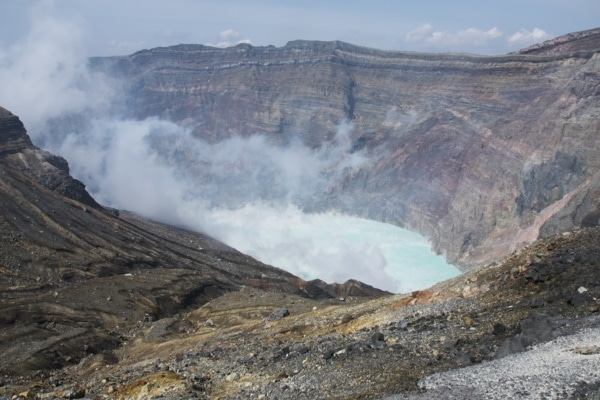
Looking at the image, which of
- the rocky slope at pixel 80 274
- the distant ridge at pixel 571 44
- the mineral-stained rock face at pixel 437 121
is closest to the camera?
the rocky slope at pixel 80 274

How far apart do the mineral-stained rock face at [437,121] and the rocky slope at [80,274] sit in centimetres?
3293

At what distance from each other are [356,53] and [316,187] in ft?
117

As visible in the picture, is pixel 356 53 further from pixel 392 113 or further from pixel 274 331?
pixel 274 331

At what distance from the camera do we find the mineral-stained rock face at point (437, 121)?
86000 mm

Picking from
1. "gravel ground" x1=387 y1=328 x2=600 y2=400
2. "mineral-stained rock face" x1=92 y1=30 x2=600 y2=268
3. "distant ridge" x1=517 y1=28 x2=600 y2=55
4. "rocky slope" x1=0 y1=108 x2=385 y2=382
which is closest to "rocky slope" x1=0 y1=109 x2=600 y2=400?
"gravel ground" x1=387 y1=328 x2=600 y2=400

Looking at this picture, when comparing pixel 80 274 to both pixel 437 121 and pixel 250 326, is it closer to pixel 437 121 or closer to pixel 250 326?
pixel 250 326

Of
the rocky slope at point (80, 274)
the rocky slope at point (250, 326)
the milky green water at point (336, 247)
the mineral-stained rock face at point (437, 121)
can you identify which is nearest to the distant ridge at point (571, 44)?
the mineral-stained rock face at point (437, 121)

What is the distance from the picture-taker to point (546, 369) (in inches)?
599

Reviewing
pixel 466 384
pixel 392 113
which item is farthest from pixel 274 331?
pixel 392 113

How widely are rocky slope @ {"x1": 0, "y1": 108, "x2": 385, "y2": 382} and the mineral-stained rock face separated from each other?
108ft

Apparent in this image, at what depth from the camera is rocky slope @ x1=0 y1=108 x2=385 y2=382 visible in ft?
128

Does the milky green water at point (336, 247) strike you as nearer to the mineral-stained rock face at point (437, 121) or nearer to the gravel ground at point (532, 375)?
the mineral-stained rock face at point (437, 121)

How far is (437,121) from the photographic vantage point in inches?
4678

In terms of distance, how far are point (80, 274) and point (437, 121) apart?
8231cm
